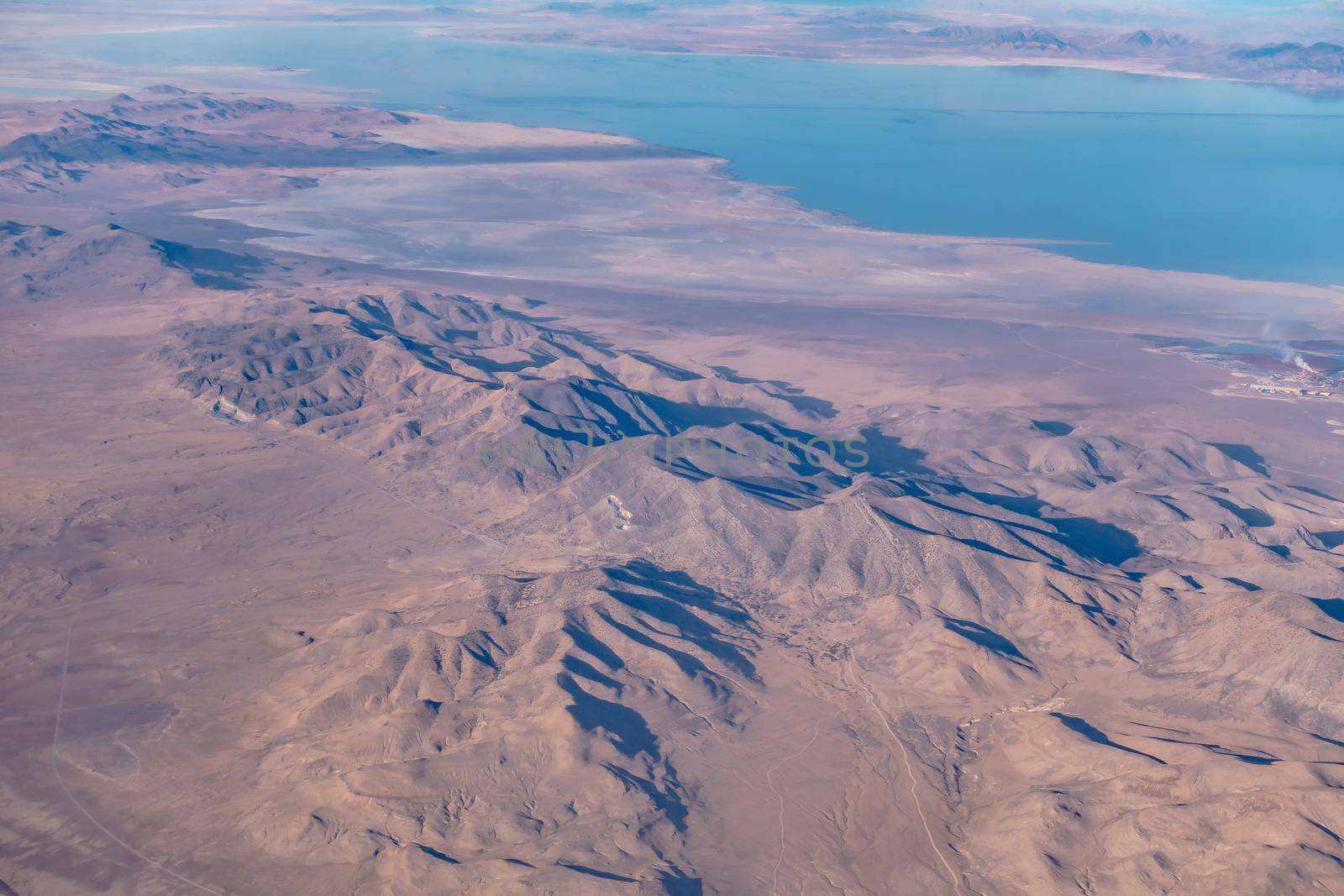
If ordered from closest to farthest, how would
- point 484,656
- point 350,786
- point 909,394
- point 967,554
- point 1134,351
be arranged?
point 350,786 → point 484,656 → point 967,554 → point 909,394 → point 1134,351

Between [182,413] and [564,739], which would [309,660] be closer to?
[564,739]

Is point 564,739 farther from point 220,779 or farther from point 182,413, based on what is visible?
point 182,413

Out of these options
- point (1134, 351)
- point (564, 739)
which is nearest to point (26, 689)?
point (564, 739)

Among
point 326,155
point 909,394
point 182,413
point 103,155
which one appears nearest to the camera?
point 182,413

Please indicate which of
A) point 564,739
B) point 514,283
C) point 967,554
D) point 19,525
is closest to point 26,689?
point 19,525

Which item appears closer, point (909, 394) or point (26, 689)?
A: point (26, 689)

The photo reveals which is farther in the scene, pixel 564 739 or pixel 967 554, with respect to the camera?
pixel 967 554
